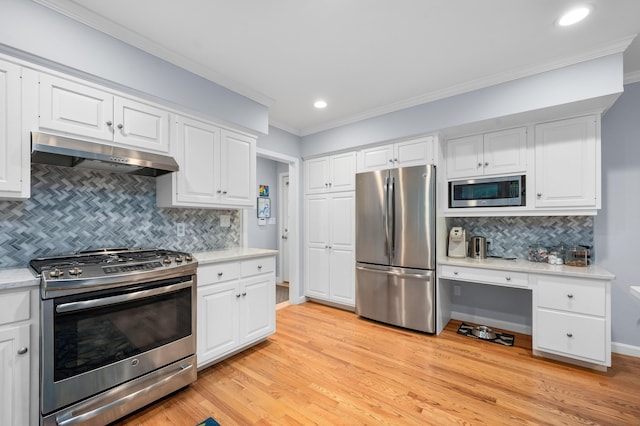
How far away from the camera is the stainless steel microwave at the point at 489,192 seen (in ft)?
9.37

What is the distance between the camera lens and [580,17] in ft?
6.27

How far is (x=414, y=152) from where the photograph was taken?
130 inches

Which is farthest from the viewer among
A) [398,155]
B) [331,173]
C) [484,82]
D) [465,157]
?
[331,173]

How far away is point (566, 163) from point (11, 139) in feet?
13.8

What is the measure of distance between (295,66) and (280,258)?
12.9 ft

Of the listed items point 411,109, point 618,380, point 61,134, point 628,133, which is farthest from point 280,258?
point 628,133

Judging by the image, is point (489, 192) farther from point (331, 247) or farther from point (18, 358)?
point (18, 358)

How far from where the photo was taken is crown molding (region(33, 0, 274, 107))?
70.4 inches

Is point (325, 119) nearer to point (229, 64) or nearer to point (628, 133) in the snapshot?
point (229, 64)

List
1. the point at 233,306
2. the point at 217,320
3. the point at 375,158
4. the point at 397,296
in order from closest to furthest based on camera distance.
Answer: the point at 217,320 < the point at 233,306 < the point at 397,296 < the point at 375,158

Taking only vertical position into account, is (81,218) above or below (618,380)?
above

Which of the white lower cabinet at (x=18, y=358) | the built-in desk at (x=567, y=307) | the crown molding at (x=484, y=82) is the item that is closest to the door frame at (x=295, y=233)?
the crown molding at (x=484, y=82)

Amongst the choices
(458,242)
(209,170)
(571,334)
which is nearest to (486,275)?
(458,242)

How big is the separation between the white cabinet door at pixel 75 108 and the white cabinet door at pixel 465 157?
3.26m
